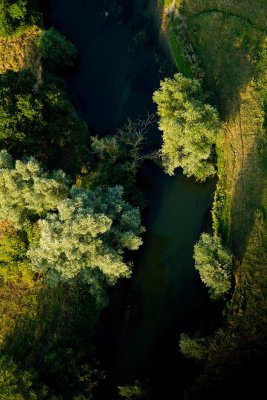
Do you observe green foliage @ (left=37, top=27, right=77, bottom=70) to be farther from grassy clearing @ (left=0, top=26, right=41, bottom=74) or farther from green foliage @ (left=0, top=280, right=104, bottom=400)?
green foliage @ (left=0, top=280, right=104, bottom=400)

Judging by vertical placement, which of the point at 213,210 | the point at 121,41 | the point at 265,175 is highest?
the point at 121,41

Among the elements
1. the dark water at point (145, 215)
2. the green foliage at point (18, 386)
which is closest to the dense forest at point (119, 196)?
the green foliage at point (18, 386)

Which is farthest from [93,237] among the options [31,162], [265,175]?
[265,175]

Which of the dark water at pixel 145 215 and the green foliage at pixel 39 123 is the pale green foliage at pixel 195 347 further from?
the green foliage at pixel 39 123

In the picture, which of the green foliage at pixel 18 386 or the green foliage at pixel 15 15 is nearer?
the green foliage at pixel 18 386

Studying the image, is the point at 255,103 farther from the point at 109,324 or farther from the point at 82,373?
the point at 82,373

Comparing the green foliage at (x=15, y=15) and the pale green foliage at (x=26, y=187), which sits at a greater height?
the green foliage at (x=15, y=15)
